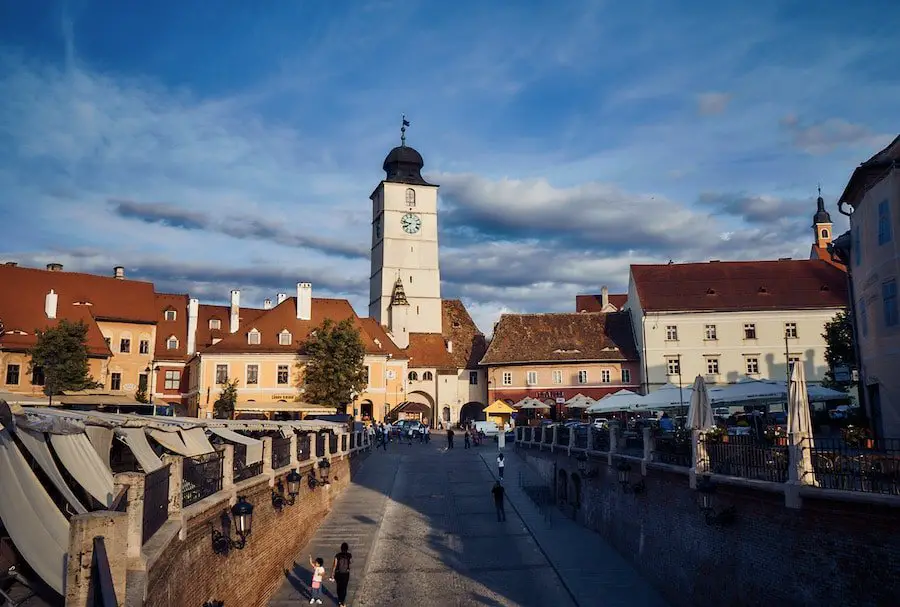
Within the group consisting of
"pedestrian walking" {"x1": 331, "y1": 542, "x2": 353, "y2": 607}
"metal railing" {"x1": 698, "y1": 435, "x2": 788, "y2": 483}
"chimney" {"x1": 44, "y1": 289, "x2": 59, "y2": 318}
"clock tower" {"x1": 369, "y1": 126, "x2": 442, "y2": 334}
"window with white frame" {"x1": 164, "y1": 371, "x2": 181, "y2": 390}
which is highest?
"clock tower" {"x1": 369, "y1": 126, "x2": 442, "y2": 334}

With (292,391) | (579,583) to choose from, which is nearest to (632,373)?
(292,391)

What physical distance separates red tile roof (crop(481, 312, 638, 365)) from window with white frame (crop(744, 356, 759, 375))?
809cm

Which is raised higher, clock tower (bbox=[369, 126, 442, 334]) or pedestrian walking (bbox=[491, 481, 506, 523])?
clock tower (bbox=[369, 126, 442, 334])

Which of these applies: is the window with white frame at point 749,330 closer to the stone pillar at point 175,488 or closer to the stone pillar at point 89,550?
the stone pillar at point 175,488

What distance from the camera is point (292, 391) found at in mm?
59812

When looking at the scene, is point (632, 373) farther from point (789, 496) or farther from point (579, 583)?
point (789, 496)

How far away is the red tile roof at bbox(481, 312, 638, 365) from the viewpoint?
6253 centimetres

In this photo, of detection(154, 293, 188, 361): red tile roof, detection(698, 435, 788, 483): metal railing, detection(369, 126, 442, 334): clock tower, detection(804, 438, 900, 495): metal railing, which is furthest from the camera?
detection(369, 126, 442, 334): clock tower

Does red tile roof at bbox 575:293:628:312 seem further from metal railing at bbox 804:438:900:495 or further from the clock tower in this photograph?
metal railing at bbox 804:438:900:495

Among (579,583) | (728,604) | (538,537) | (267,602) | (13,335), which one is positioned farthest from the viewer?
(13,335)

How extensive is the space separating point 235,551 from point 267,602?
3.55 m

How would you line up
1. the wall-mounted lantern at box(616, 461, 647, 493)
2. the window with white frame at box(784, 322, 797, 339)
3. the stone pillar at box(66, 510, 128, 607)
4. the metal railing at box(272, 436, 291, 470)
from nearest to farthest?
the stone pillar at box(66, 510, 128, 607), the metal railing at box(272, 436, 291, 470), the wall-mounted lantern at box(616, 461, 647, 493), the window with white frame at box(784, 322, 797, 339)

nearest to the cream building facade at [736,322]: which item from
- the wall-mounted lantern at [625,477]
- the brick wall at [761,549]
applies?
the wall-mounted lantern at [625,477]

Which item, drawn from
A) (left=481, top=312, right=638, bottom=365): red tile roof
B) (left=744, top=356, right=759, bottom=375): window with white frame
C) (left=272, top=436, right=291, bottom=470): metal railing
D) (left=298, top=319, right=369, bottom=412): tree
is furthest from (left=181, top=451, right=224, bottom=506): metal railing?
(left=744, top=356, right=759, bottom=375): window with white frame
